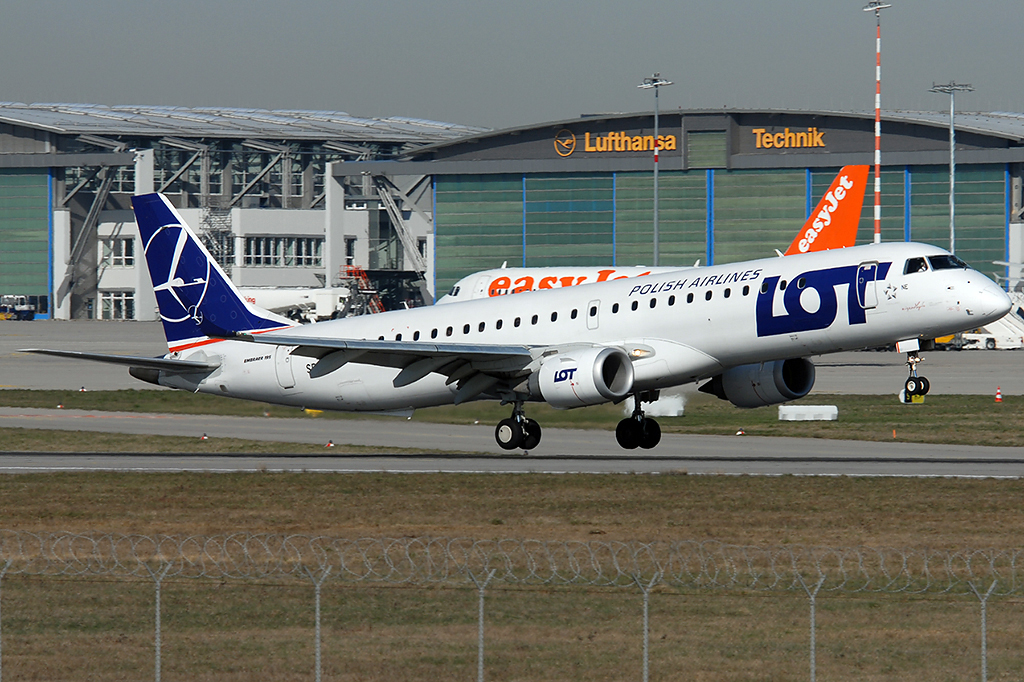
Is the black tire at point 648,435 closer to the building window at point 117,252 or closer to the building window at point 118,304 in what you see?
the building window at point 118,304

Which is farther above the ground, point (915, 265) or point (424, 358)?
point (915, 265)

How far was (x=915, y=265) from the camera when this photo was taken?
33656mm

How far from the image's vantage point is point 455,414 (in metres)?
40.4

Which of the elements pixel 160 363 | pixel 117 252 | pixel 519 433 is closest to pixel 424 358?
pixel 519 433

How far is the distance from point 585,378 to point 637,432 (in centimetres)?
528

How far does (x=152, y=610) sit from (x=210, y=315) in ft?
81.8

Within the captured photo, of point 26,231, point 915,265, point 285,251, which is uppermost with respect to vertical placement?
point 26,231

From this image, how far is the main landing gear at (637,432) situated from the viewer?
39281 mm

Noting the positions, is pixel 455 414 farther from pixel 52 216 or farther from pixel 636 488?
pixel 52 216

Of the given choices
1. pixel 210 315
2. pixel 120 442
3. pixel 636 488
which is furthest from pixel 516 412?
pixel 120 442

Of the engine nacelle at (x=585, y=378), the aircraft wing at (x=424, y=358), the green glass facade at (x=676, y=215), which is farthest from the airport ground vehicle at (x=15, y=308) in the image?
the engine nacelle at (x=585, y=378)

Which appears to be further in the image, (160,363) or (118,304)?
(118,304)

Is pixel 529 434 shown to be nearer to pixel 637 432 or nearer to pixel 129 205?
pixel 637 432

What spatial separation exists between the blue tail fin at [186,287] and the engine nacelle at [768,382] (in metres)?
14.9
